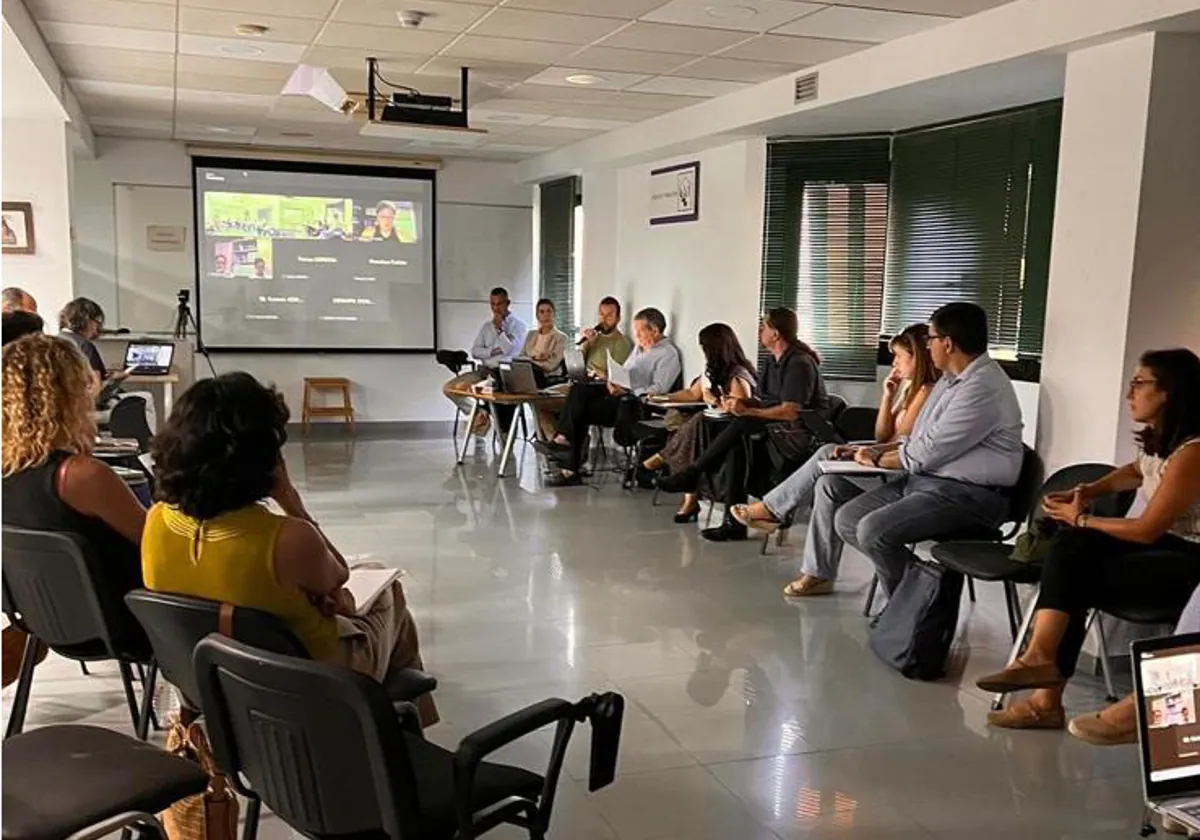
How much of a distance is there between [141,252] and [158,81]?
3.30m

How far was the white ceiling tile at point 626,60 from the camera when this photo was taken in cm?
577

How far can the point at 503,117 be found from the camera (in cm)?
807

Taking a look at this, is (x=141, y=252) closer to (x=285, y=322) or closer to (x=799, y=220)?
(x=285, y=322)

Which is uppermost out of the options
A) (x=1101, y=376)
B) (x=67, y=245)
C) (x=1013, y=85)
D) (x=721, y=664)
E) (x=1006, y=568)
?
(x=1013, y=85)

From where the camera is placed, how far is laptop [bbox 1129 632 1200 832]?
93.6 inches

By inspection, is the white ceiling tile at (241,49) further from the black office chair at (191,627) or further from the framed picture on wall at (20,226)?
the black office chair at (191,627)

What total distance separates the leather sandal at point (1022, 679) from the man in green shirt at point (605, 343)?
18.2 feet

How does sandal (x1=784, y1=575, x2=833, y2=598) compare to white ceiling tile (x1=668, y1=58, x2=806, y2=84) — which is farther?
white ceiling tile (x1=668, y1=58, x2=806, y2=84)

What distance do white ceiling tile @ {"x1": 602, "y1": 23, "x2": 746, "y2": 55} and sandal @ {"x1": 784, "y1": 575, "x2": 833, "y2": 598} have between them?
2.69 m

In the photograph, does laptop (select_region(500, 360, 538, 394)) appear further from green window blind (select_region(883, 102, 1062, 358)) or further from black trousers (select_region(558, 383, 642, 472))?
green window blind (select_region(883, 102, 1062, 358))

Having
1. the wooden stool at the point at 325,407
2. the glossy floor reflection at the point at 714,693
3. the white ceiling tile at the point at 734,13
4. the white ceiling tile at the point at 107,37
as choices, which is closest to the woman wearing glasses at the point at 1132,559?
the glossy floor reflection at the point at 714,693

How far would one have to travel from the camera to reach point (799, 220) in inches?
282

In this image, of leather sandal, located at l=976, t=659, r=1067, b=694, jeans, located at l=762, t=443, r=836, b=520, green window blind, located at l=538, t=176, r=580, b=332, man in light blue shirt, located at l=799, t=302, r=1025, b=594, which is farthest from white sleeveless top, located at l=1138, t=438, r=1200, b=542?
green window blind, located at l=538, t=176, r=580, b=332

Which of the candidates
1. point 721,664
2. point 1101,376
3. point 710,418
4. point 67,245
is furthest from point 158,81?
point 1101,376
